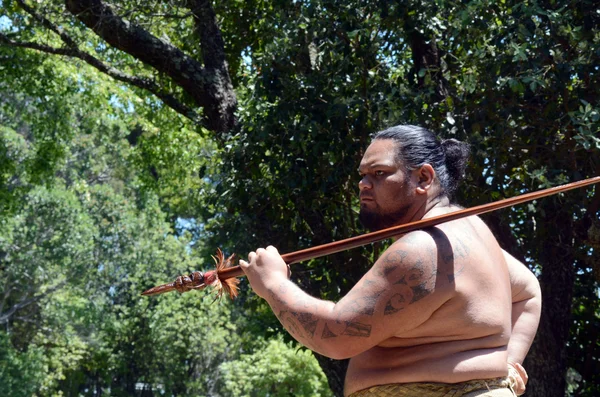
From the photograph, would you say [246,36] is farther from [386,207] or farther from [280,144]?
[386,207]

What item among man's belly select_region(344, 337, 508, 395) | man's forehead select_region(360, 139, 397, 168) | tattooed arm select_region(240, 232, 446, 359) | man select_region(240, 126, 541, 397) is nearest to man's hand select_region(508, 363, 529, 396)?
man select_region(240, 126, 541, 397)

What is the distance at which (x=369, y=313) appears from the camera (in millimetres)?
2498

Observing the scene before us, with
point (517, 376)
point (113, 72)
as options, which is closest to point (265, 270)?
point (517, 376)

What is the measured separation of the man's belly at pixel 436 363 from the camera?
2.56 metres

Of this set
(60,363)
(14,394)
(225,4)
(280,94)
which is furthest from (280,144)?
(60,363)

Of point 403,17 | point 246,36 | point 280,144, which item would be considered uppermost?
point 246,36

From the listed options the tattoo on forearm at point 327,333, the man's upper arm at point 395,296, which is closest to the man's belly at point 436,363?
the man's upper arm at point 395,296

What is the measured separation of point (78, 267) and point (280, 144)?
18091 millimetres

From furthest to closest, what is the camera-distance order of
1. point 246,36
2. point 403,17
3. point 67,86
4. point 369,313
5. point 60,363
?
1. point 60,363
2. point 67,86
3. point 246,36
4. point 403,17
5. point 369,313

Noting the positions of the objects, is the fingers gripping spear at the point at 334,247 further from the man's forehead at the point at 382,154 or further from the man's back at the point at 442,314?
the man's forehead at the point at 382,154

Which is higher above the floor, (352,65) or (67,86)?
(67,86)

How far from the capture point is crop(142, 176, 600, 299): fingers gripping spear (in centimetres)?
262

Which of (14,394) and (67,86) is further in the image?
(14,394)

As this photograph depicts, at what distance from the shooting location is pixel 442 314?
8.43 ft
